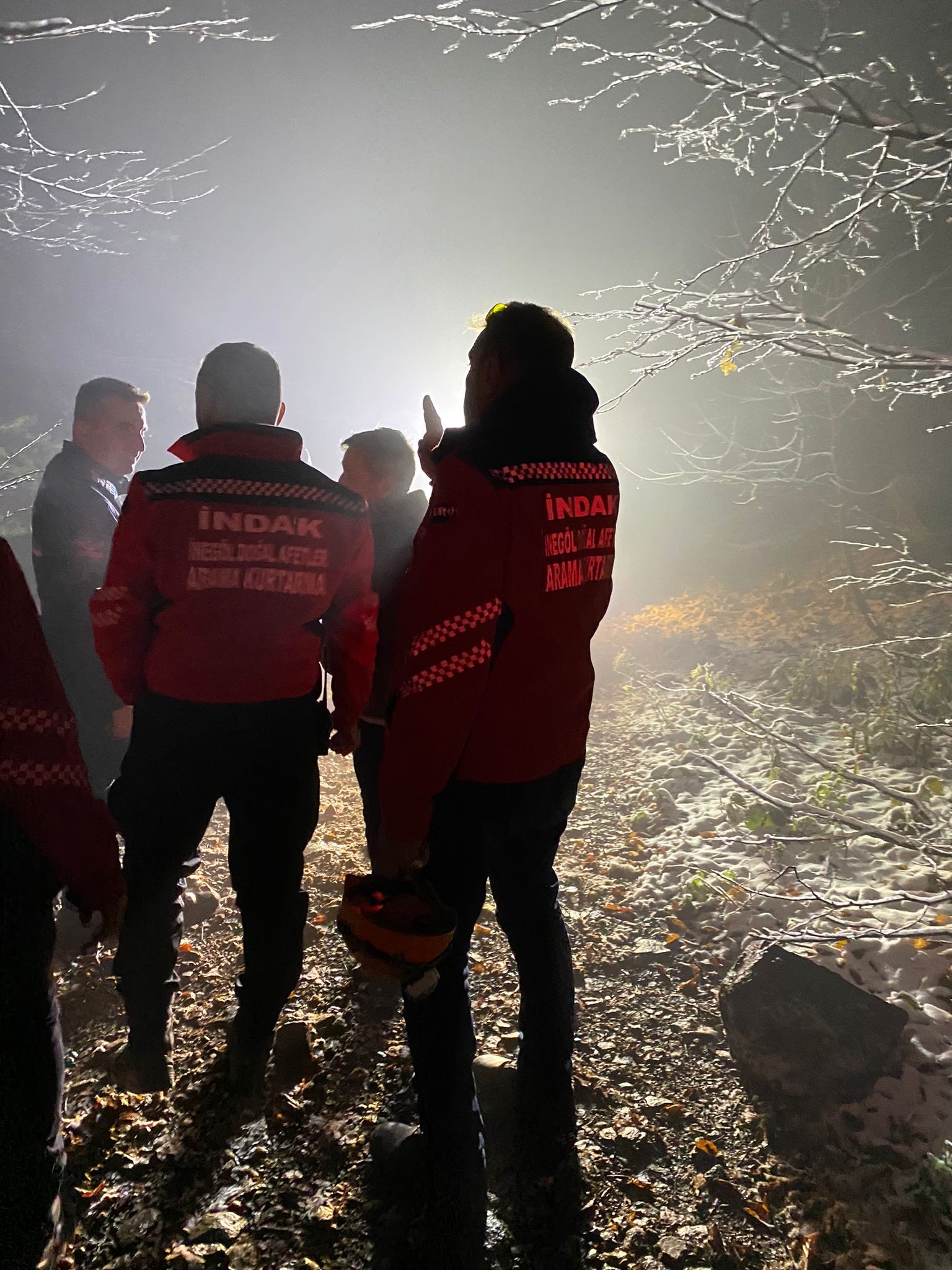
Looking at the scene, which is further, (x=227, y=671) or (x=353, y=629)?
(x=353, y=629)

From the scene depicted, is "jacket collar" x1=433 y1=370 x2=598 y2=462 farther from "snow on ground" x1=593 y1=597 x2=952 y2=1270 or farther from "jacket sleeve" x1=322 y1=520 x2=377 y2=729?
"snow on ground" x1=593 y1=597 x2=952 y2=1270

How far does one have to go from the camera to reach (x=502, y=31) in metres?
2.15

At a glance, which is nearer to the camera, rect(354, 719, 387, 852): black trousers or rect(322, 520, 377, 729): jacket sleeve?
rect(322, 520, 377, 729): jacket sleeve

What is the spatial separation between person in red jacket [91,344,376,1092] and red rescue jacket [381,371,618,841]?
2.05ft

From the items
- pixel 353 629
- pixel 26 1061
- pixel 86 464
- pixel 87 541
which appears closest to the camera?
pixel 26 1061

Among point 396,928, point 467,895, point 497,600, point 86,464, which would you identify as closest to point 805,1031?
point 467,895

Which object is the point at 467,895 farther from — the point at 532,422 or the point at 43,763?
the point at 532,422

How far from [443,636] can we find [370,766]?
1.56 m

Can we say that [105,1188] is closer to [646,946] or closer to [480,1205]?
[480,1205]

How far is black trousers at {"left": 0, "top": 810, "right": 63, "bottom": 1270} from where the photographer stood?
1.20 m

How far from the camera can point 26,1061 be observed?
1251mm

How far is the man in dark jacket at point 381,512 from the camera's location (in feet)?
8.98

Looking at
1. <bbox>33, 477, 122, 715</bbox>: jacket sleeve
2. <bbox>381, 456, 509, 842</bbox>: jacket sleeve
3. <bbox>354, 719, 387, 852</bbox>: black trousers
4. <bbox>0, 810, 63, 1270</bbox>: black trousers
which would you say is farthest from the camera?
<bbox>33, 477, 122, 715</bbox>: jacket sleeve

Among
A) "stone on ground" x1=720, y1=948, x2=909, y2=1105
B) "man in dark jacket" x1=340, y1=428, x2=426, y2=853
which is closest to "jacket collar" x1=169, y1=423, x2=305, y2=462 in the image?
"man in dark jacket" x1=340, y1=428, x2=426, y2=853
